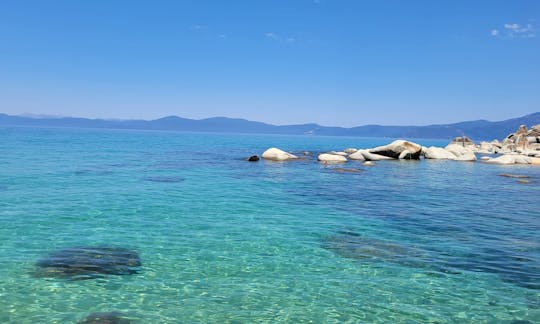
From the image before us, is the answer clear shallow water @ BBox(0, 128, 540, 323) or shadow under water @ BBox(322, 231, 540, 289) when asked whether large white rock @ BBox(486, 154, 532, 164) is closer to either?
clear shallow water @ BBox(0, 128, 540, 323)

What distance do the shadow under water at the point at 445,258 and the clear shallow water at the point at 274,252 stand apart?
2.3 inches

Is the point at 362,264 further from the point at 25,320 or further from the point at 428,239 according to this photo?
the point at 25,320

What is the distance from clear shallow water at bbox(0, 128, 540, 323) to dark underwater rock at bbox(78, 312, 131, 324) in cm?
21

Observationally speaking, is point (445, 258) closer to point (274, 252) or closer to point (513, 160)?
point (274, 252)

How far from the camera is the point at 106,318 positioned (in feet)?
24.4

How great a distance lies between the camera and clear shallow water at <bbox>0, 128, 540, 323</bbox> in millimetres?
8102

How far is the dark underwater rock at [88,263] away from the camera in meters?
9.59

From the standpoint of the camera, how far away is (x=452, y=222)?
16.5 m

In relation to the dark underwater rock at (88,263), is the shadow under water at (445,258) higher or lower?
higher

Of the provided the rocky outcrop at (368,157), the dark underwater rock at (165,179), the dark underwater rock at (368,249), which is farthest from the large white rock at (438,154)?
the dark underwater rock at (368,249)

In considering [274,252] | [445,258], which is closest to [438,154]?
[445,258]

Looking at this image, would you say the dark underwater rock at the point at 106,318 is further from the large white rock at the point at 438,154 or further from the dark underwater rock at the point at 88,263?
the large white rock at the point at 438,154

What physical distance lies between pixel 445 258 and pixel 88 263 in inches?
395

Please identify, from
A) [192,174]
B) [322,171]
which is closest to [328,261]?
[192,174]
